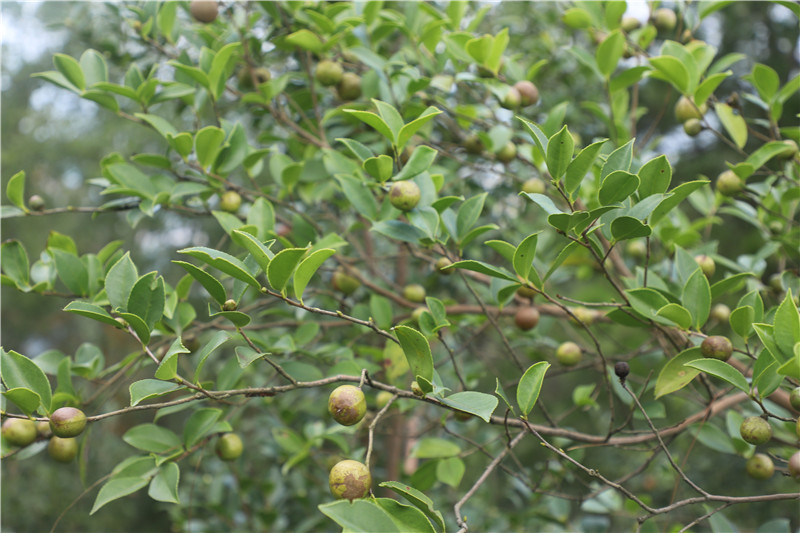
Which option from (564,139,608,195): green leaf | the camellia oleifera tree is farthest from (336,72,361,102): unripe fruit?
(564,139,608,195): green leaf

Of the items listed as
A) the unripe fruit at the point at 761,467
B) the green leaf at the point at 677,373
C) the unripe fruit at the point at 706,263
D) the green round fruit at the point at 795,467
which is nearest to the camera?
the green round fruit at the point at 795,467

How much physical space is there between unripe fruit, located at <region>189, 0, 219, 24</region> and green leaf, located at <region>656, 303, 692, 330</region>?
3.83ft

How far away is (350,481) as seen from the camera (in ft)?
2.12

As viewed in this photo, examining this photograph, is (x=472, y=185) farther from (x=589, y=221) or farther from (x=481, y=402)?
(x=481, y=402)

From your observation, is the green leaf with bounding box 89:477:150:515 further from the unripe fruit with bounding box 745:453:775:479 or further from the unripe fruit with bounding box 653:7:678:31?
the unripe fruit with bounding box 653:7:678:31

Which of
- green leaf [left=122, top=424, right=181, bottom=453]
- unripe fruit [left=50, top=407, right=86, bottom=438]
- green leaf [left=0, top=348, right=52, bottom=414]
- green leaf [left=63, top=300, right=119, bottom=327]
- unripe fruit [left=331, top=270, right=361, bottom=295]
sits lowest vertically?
unripe fruit [left=331, top=270, right=361, bottom=295]

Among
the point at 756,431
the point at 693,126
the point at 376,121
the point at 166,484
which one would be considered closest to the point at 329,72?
the point at 376,121

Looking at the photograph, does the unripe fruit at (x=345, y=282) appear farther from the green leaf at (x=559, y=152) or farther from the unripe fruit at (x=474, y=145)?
the green leaf at (x=559, y=152)

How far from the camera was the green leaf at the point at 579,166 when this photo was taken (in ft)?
2.41

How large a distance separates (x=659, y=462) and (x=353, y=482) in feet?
5.93

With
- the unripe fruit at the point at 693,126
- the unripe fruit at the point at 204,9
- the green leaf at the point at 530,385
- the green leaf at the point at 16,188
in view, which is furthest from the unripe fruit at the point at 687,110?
the green leaf at the point at 16,188

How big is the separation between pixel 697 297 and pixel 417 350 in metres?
0.44

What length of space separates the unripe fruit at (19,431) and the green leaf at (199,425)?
0.24 m

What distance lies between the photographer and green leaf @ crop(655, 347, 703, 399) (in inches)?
33.8
